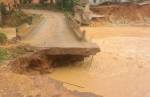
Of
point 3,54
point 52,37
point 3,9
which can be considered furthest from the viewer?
point 3,9

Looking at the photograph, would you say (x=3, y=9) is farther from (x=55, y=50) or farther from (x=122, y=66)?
(x=122, y=66)

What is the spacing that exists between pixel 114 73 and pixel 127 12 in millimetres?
19771

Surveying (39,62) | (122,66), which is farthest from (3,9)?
(122,66)

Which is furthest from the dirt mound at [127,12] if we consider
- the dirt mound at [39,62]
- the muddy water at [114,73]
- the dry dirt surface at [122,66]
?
the dirt mound at [39,62]

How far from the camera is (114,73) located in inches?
640

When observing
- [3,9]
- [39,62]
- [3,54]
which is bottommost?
[39,62]

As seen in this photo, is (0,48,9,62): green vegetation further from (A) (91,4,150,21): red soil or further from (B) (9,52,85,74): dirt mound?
(A) (91,4,150,21): red soil

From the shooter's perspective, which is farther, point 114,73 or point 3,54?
point 114,73

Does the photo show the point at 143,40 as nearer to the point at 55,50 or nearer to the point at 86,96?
the point at 55,50

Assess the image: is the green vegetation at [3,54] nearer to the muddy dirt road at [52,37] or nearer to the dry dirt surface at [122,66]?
the muddy dirt road at [52,37]

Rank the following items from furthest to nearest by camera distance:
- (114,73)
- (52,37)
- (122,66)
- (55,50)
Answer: (52,37), (122,66), (114,73), (55,50)

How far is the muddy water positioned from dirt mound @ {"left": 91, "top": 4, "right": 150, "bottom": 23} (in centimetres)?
1240

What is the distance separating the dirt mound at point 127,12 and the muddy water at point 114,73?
1240 cm

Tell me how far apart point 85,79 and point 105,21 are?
18.9 m
